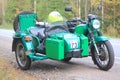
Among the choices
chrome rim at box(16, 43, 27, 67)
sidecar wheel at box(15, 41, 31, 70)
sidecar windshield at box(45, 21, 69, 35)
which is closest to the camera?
sidecar windshield at box(45, 21, 69, 35)

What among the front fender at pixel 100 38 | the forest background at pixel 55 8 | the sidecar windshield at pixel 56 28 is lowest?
the forest background at pixel 55 8

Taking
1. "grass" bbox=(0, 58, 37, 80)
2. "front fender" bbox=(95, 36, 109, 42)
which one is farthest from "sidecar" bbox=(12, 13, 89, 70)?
"grass" bbox=(0, 58, 37, 80)

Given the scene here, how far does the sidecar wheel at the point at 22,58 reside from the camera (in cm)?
964

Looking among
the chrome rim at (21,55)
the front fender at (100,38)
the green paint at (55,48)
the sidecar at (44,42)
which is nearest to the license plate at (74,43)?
the sidecar at (44,42)

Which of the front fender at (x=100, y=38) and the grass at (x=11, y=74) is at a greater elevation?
the front fender at (x=100, y=38)

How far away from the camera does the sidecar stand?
29.0 ft

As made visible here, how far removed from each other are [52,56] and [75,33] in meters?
→ 0.91

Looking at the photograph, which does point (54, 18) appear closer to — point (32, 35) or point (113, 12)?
point (32, 35)

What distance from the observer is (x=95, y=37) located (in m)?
9.29

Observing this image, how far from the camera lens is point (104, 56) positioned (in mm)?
9102

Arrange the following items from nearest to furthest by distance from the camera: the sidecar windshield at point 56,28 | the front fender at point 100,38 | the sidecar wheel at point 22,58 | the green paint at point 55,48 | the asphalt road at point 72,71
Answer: the asphalt road at point 72,71, the green paint at point 55,48, the front fender at point 100,38, the sidecar windshield at point 56,28, the sidecar wheel at point 22,58

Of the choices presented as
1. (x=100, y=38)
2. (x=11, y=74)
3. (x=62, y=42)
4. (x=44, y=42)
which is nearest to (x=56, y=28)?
(x=44, y=42)

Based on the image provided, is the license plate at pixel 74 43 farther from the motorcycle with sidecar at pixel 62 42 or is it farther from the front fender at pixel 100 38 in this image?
the front fender at pixel 100 38

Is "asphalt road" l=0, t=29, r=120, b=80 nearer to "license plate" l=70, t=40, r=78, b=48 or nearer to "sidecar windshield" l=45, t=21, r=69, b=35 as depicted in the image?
"license plate" l=70, t=40, r=78, b=48
